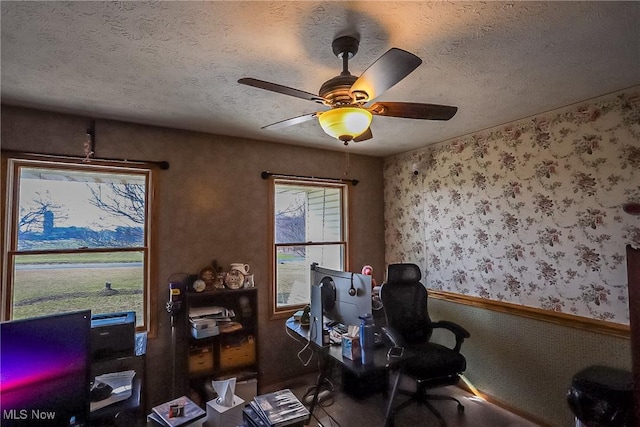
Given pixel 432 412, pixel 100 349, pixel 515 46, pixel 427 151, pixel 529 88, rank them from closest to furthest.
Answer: pixel 515 46
pixel 100 349
pixel 529 88
pixel 432 412
pixel 427 151

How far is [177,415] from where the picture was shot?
5.20ft

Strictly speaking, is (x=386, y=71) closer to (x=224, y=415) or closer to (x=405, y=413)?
(x=224, y=415)

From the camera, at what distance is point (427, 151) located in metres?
3.62

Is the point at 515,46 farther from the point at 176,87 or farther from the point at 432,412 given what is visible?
the point at 432,412

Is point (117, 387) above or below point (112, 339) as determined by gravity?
below

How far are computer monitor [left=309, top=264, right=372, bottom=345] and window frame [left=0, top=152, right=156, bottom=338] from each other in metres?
1.44

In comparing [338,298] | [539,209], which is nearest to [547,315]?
[539,209]

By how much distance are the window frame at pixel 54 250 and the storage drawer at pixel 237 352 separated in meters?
0.61

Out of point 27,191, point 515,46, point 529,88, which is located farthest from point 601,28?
point 27,191

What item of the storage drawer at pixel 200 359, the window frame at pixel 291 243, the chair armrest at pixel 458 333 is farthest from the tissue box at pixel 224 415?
the chair armrest at pixel 458 333

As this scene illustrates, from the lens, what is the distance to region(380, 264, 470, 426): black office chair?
252 cm

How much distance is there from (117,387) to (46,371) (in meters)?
0.54

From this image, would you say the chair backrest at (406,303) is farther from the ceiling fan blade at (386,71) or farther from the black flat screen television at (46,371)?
the black flat screen television at (46,371)

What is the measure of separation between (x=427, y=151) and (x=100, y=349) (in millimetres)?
3372
